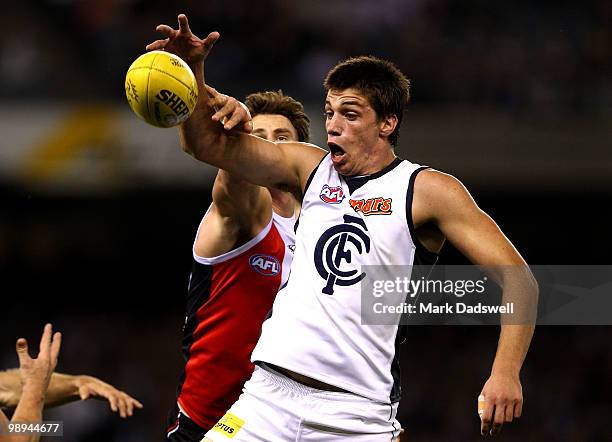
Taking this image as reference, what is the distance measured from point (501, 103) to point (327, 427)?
10.3 metres

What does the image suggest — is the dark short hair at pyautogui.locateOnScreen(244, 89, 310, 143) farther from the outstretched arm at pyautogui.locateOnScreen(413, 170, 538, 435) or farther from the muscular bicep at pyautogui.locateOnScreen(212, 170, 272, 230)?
the outstretched arm at pyautogui.locateOnScreen(413, 170, 538, 435)

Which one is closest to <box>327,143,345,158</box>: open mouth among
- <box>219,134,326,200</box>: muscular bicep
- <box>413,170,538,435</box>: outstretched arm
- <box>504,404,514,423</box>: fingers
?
<box>219,134,326,200</box>: muscular bicep

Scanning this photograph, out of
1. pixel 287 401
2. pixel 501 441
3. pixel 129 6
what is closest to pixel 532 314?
pixel 287 401

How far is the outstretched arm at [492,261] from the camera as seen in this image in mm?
4387

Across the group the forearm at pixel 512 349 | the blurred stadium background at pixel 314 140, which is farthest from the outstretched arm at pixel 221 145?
the blurred stadium background at pixel 314 140

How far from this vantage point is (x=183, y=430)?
6129 mm

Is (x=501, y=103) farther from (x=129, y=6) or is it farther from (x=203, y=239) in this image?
(x=203, y=239)

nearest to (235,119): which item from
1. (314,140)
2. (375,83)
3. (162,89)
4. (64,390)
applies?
(162,89)

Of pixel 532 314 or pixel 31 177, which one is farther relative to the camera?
pixel 31 177

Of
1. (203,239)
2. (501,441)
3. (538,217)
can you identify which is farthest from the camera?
(538,217)

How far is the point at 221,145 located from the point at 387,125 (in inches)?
33.3

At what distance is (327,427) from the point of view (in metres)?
4.66

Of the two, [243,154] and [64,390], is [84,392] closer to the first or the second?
[64,390]

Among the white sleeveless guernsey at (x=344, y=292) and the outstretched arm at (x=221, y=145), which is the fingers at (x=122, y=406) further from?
the outstretched arm at (x=221, y=145)
